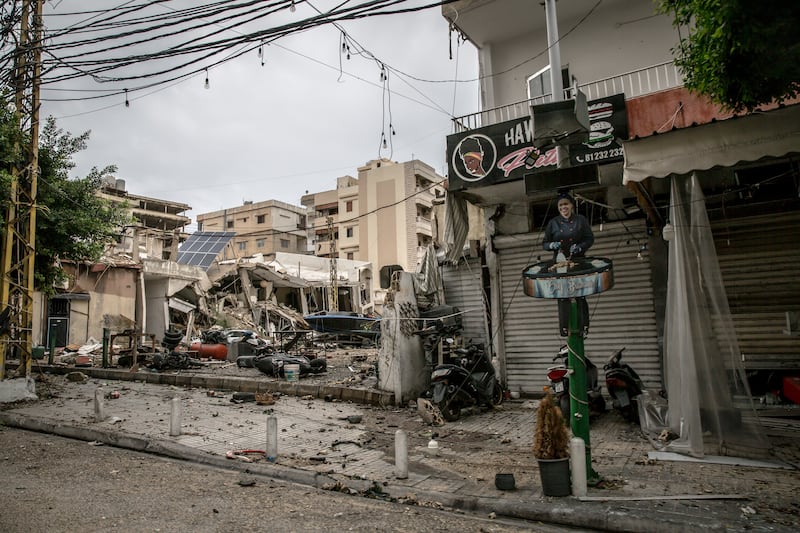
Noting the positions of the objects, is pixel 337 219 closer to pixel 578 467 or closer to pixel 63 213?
pixel 63 213

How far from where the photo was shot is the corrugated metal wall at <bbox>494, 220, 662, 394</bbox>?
9.80m

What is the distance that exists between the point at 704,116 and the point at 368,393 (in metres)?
8.16

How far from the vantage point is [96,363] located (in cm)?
1769

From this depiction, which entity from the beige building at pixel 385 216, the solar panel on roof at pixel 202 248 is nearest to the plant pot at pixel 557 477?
the solar panel on roof at pixel 202 248

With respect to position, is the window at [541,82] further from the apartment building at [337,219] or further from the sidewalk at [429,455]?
the apartment building at [337,219]

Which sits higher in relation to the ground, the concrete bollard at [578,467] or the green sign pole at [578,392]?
the green sign pole at [578,392]

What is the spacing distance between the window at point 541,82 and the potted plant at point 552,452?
29.4 ft

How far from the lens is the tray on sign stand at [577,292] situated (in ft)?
17.2

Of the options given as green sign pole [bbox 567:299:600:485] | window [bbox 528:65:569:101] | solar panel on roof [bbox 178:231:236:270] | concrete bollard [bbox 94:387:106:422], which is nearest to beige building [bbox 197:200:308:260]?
solar panel on roof [bbox 178:231:236:270]

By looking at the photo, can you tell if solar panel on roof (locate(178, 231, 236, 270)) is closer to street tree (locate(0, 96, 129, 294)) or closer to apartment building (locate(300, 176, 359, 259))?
apartment building (locate(300, 176, 359, 259))

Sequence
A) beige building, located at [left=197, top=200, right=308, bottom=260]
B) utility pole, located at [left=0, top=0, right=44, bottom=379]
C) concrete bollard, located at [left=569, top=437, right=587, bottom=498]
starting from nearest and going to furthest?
concrete bollard, located at [left=569, top=437, right=587, bottom=498]
utility pole, located at [left=0, top=0, right=44, bottom=379]
beige building, located at [left=197, top=200, right=308, bottom=260]

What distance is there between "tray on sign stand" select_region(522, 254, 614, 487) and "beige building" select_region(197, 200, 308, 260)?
48968 mm

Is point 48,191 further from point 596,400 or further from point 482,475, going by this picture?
point 596,400

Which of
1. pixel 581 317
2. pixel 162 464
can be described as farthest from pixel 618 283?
pixel 162 464
